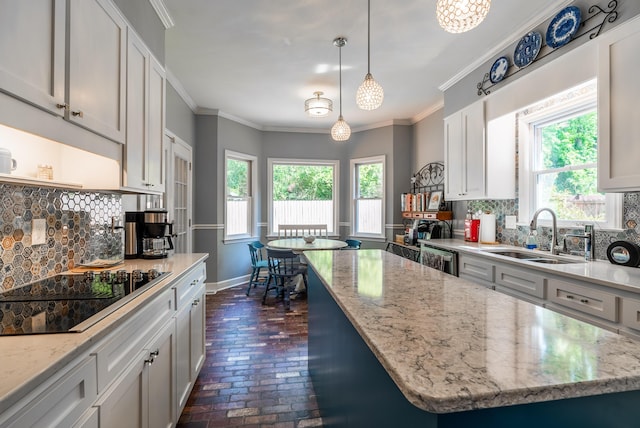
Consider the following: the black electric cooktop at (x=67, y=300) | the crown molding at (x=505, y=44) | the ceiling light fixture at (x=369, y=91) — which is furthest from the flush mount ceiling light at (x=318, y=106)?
the black electric cooktop at (x=67, y=300)

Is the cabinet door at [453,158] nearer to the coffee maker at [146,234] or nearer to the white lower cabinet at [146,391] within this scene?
the coffee maker at [146,234]

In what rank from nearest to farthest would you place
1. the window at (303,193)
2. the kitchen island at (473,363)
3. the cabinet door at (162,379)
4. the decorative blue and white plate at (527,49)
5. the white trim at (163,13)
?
the kitchen island at (473,363) < the cabinet door at (162,379) < the white trim at (163,13) < the decorative blue and white plate at (527,49) < the window at (303,193)

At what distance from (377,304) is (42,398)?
3.13 ft

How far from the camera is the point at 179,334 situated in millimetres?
1844

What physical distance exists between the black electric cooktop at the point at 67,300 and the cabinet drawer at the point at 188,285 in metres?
0.19

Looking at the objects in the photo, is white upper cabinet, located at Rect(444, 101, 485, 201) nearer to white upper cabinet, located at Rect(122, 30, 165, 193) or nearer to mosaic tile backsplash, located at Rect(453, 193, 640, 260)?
mosaic tile backsplash, located at Rect(453, 193, 640, 260)

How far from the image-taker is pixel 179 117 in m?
3.96

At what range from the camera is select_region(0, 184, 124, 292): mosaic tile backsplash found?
1378 millimetres

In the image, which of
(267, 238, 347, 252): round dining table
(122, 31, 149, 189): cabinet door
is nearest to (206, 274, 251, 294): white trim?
(267, 238, 347, 252): round dining table

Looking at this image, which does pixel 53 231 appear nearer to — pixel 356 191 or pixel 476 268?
pixel 476 268

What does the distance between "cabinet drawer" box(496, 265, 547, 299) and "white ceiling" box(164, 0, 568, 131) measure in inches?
77.6

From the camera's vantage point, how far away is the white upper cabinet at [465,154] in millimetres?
3258

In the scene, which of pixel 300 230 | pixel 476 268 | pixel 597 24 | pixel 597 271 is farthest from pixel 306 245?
pixel 597 24

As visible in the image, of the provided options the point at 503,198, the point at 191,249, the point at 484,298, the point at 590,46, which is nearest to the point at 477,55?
the point at 590,46
